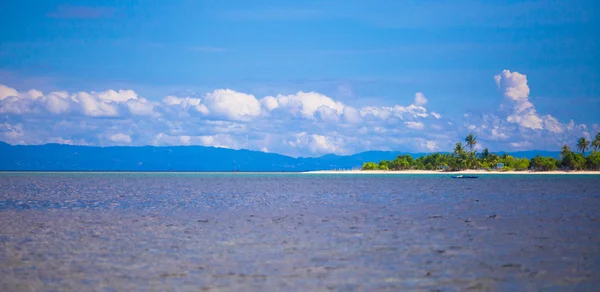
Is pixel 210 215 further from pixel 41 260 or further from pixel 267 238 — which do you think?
pixel 41 260

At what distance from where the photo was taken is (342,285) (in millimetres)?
30375

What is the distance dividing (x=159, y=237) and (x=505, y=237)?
26.0 m

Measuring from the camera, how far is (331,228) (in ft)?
182

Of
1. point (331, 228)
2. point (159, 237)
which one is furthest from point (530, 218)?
point (159, 237)

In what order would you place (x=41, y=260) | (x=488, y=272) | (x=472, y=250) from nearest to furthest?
(x=488, y=272), (x=41, y=260), (x=472, y=250)

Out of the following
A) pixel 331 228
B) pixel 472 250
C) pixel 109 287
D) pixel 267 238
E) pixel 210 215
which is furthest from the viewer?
pixel 210 215

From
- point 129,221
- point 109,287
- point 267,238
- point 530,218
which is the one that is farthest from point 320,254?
point 530,218

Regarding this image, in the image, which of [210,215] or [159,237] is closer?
[159,237]

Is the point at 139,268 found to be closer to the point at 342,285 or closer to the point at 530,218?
the point at 342,285

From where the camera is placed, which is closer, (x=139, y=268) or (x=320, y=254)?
(x=139, y=268)

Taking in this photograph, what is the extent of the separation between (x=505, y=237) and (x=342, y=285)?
22441 millimetres

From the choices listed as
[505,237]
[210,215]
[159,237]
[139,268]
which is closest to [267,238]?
[159,237]

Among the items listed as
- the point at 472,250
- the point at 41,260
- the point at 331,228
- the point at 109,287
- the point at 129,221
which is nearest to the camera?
the point at 109,287

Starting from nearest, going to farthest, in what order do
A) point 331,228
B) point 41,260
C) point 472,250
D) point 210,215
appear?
point 41,260
point 472,250
point 331,228
point 210,215
